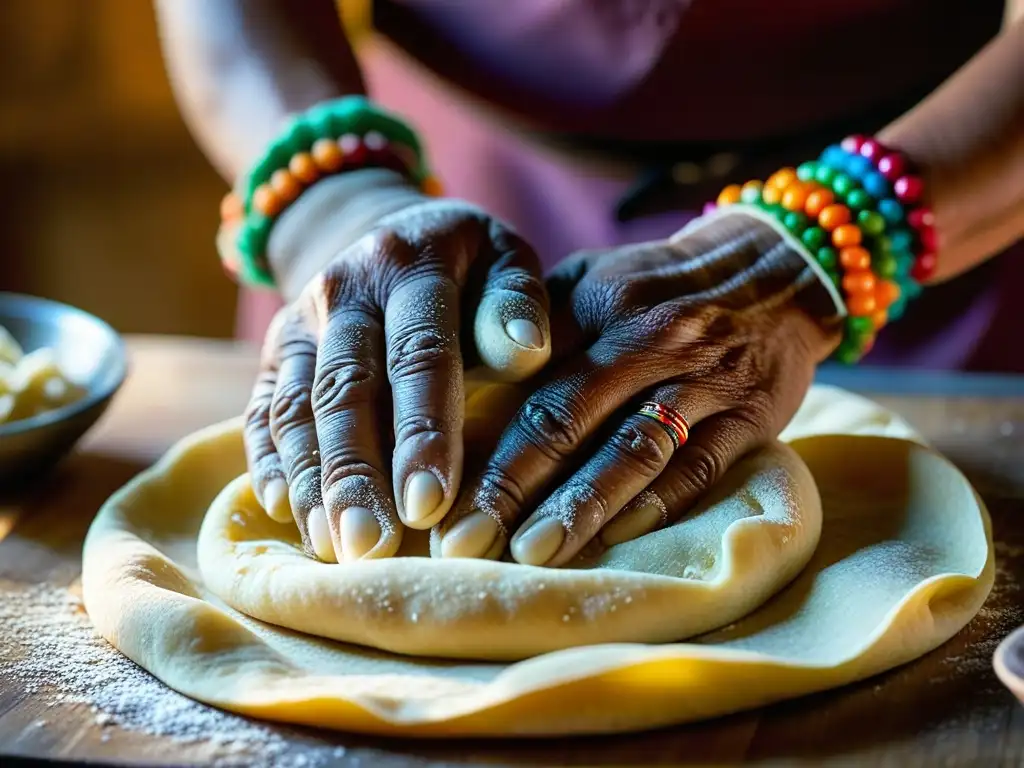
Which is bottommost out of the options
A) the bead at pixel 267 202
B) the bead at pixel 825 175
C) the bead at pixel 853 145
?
the bead at pixel 825 175

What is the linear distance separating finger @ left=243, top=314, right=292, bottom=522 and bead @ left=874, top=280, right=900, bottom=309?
→ 593 millimetres

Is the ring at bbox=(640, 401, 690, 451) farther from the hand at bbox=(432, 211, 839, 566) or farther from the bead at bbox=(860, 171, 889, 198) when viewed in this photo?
the bead at bbox=(860, 171, 889, 198)

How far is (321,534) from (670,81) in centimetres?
81

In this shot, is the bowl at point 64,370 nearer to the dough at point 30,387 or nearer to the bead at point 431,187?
the dough at point 30,387

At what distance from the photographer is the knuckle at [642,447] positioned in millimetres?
968

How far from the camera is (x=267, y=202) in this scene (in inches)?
50.9

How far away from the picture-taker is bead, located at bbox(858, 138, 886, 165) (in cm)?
118

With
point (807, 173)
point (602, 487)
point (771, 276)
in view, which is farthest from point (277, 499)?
point (807, 173)

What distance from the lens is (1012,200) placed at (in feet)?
4.29

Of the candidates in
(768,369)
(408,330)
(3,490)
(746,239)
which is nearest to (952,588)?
(768,369)

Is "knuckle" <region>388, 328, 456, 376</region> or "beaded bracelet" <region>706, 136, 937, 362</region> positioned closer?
"knuckle" <region>388, 328, 456, 376</region>

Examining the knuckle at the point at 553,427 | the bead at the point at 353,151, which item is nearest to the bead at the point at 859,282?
the knuckle at the point at 553,427

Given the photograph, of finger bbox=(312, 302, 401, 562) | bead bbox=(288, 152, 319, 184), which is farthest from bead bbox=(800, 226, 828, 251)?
bead bbox=(288, 152, 319, 184)

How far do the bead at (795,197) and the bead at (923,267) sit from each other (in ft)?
0.46
